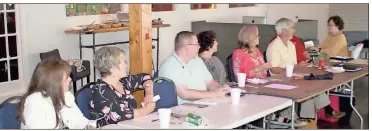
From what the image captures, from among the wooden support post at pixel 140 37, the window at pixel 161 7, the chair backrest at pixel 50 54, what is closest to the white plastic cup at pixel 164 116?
the wooden support post at pixel 140 37

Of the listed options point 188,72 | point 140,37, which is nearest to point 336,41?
point 140,37

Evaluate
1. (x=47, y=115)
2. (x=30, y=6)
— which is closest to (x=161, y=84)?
(x=47, y=115)

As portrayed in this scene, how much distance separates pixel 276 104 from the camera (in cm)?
401

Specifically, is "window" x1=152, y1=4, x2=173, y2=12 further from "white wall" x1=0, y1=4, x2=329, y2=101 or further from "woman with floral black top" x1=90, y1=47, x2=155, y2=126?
"woman with floral black top" x1=90, y1=47, x2=155, y2=126

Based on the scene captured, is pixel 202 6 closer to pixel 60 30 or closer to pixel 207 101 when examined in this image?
pixel 60 30

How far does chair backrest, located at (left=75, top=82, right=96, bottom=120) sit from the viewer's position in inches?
136

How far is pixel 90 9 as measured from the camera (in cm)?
776

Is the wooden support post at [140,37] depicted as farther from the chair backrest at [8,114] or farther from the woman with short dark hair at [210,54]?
the chair backrest at [8,114]

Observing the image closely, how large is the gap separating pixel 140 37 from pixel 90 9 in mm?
3049

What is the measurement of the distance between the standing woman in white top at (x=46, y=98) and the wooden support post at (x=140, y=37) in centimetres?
176

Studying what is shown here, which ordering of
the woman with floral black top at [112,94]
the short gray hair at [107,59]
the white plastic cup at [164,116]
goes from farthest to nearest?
the short gray hair at [107,59]
the woman with floral black top at [112,94]
the white plastic cup at [164,116]

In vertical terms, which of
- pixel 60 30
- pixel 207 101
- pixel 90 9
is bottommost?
pixel 207 101

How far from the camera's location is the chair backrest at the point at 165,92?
13.1 feet

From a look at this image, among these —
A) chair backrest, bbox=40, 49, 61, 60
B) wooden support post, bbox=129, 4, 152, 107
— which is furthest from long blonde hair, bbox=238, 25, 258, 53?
chair backrest, bbox=40, 49, 61, 60
